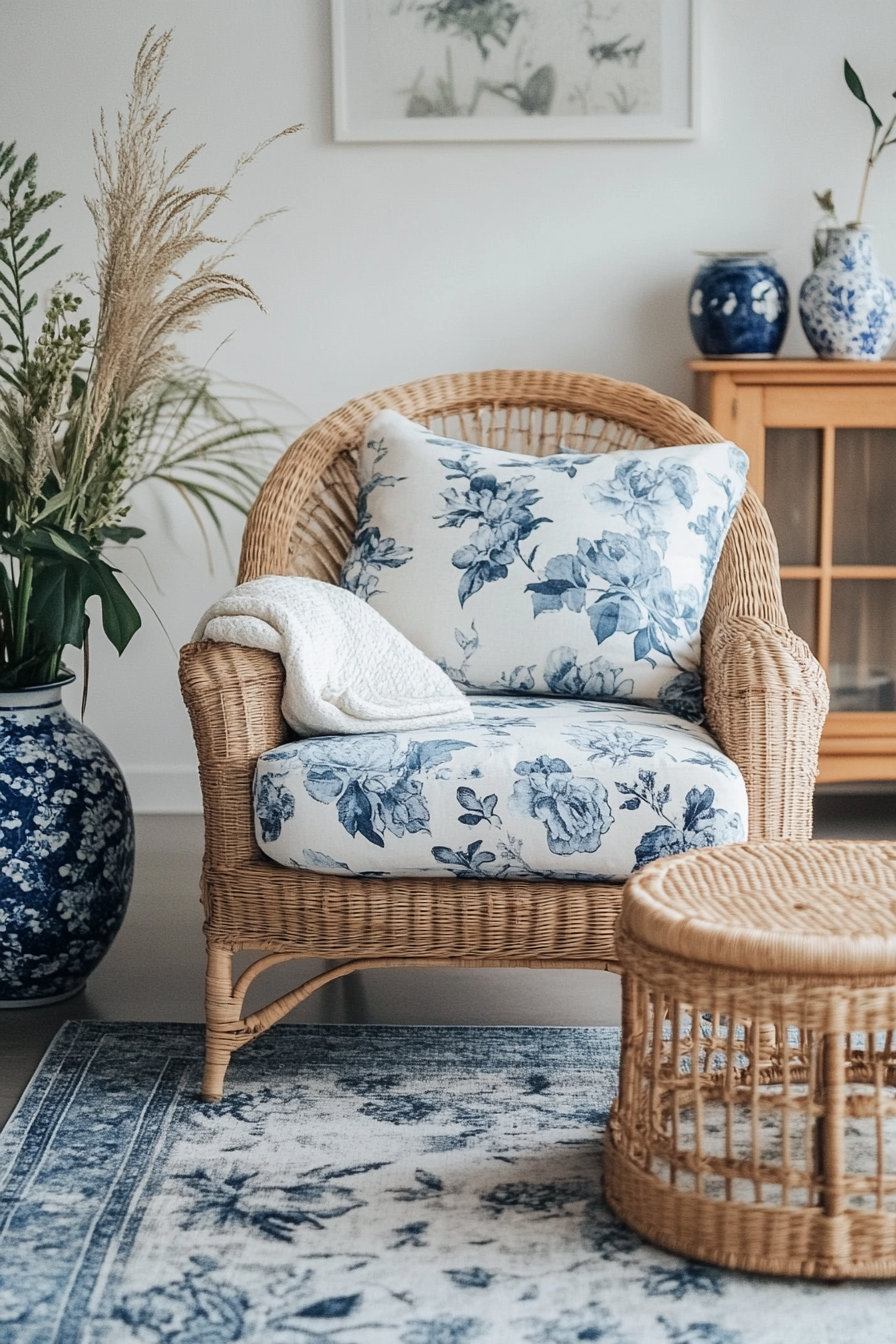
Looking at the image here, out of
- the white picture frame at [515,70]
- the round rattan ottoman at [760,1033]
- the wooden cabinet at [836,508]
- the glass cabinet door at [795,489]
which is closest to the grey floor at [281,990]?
the round rattan ottoman at [760,1033]

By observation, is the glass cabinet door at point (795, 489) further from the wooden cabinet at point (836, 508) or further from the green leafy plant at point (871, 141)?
the green leafy plant at point (871, 141)

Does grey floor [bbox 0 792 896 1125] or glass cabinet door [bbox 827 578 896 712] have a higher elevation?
glass cabinet door [bbox 827 578 896 712]

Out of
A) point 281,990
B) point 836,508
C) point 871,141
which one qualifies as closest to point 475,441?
point 836,508

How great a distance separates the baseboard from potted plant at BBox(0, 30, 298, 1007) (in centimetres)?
108

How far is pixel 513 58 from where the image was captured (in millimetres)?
2928

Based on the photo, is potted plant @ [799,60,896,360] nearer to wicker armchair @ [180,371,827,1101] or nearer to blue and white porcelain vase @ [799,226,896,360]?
blue and white porcelain vase @ [799,226,896,360]

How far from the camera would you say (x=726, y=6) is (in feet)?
9.59

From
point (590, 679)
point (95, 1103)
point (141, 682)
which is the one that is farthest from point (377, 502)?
point (141, 682)

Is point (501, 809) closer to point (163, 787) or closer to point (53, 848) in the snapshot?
point (53, 848)

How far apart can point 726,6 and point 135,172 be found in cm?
155

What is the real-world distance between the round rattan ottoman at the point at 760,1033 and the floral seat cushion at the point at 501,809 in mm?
152

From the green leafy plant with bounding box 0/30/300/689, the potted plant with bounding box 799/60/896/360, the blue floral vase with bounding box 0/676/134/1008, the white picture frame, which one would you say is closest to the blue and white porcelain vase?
the potted plant with bounding box 799/60/896/360

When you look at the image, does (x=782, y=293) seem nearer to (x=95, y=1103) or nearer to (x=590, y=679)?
(x=590, y=679)

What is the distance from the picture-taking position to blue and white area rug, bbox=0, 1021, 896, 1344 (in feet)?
4.29
